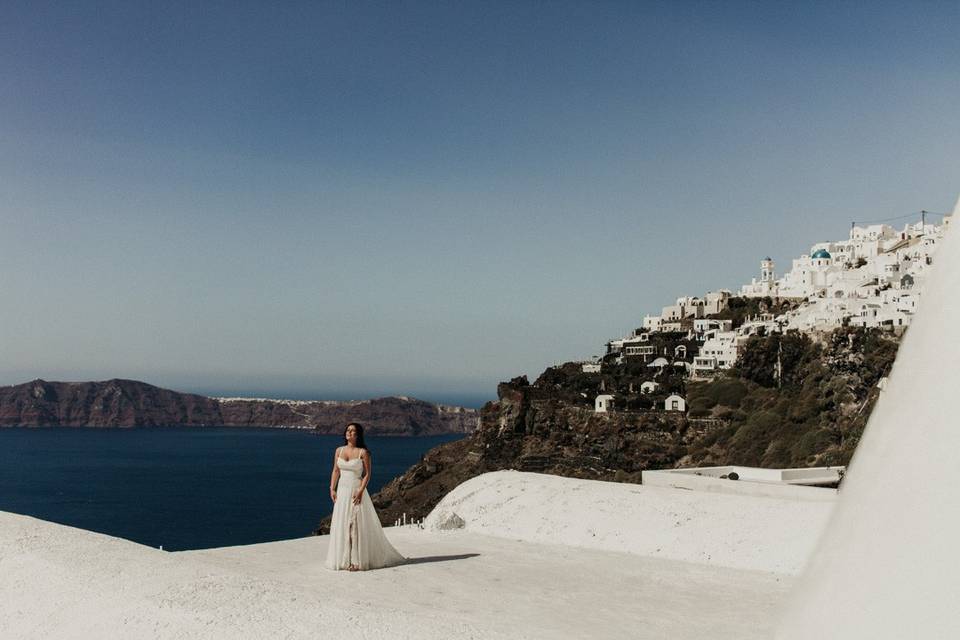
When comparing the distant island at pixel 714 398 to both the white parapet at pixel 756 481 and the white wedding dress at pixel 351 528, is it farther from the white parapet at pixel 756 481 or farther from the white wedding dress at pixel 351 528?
the white wedding dress at pixel 351 528

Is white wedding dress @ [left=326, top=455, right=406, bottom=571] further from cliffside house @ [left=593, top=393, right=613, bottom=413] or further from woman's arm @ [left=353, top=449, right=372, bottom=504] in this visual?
cliffside house @ [left=593, top=393, right=613, bottom=413]

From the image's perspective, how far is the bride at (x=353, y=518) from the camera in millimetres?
8992

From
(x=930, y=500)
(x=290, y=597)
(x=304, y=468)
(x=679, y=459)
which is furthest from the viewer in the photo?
(x=304, y=468)

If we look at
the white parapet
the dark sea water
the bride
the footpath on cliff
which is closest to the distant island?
the dark sea water

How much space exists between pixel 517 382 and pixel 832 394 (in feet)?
88.9

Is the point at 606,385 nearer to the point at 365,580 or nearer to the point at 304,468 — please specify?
the point at 304,468

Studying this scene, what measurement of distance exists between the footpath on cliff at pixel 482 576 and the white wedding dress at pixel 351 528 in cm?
22

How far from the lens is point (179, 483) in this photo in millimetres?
104062

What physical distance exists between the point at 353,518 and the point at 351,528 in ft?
0.35

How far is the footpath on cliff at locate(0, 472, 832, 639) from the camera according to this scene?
244 inches

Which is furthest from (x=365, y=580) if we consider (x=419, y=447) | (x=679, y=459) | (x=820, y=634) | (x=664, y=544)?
(x=419, y=447)

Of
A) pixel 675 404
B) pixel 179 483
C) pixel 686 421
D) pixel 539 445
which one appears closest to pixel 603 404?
pixel 675 404

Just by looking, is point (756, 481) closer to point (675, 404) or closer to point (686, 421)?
point (686, 421)

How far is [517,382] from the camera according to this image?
80812 millimetres
